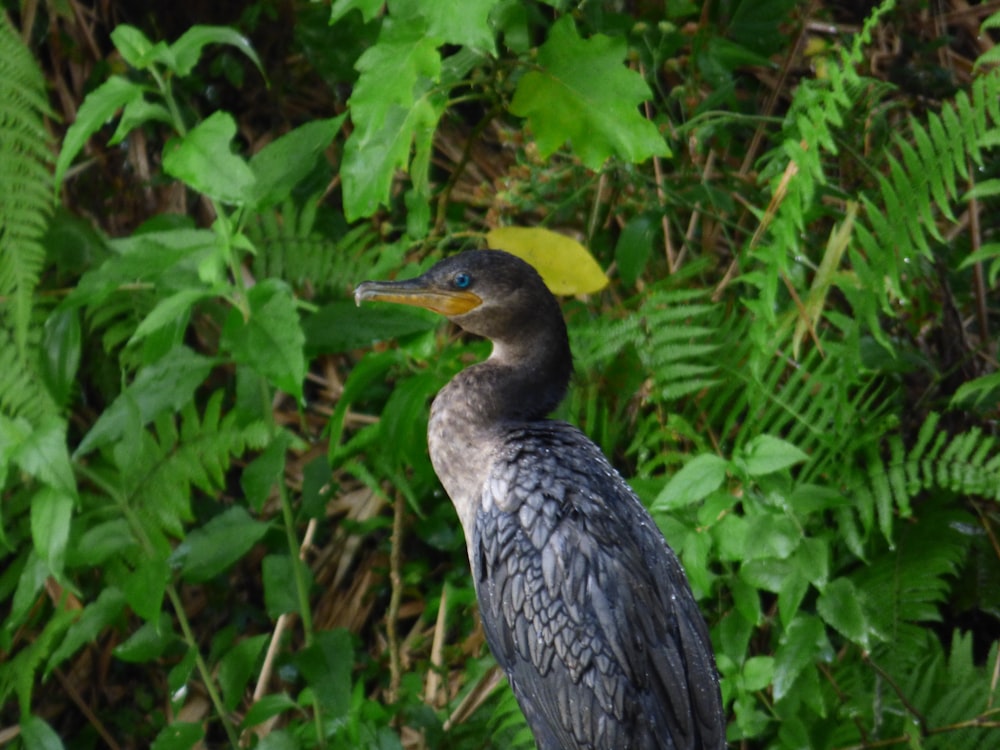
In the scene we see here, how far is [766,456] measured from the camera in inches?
71.8

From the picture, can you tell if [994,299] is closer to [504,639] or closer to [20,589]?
[504,639]

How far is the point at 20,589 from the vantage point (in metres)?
2.06

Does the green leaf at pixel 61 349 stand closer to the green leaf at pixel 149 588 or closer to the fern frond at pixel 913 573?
the green leaf at pixel 149 588

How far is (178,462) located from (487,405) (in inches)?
25.1

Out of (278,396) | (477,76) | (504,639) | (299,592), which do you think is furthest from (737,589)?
(278,396)

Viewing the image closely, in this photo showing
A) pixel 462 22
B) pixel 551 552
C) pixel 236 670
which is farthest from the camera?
pixel 236 670

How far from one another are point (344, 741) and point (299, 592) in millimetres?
259

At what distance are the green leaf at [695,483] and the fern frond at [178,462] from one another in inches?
27.9

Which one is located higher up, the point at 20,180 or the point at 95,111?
the point at 95,111

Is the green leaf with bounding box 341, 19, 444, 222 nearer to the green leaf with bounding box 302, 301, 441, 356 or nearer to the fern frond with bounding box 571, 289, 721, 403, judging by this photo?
the green leaf with bounding box 302, 301, 441, 356

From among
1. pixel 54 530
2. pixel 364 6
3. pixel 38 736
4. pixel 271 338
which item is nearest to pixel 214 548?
pixel 54 530

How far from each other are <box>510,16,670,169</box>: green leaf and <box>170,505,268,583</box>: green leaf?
0.77m

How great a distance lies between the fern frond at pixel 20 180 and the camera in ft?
7.66

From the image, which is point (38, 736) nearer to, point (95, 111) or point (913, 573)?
point (95, 111)
